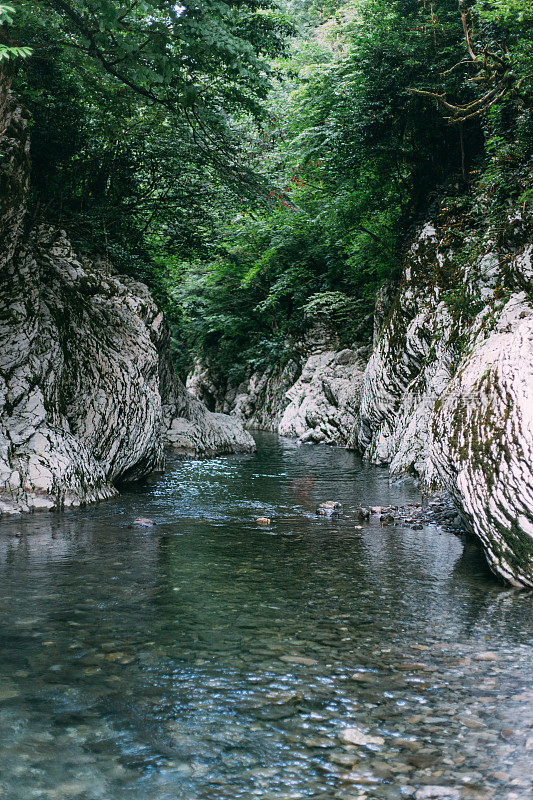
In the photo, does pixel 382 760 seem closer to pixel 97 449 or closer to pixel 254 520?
pixel 254 520

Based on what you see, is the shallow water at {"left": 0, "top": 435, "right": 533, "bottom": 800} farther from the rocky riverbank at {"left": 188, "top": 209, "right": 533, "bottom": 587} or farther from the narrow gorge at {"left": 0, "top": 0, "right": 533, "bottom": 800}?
the rocky riverbank at {"left": 188, "top": 209, "right": 533, "bottom": 587}

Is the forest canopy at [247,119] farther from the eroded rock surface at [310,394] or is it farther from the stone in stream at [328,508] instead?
the stone in stream at [328,508]

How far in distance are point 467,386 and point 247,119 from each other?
657 inches

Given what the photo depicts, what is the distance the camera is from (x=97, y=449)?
912cm

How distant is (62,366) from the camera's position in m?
8.87

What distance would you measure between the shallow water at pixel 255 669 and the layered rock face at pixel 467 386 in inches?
27.7

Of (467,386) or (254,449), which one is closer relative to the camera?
(467,386)

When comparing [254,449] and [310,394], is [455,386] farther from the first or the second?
[310,394]

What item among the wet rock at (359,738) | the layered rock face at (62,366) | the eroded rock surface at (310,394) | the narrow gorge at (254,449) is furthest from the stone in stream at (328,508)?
the eroded rock surface at (310,394)

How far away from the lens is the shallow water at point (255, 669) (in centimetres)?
240

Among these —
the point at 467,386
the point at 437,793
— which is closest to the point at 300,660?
the point at 437,793

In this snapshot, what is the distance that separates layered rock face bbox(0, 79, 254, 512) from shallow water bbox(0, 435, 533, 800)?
1.40m

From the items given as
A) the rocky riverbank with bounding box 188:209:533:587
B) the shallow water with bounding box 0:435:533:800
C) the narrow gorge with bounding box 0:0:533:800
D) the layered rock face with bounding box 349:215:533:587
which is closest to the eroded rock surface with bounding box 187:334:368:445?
the rocky riverbank with bounding box 188:209:533:587

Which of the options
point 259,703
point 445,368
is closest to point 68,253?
point 445,368
